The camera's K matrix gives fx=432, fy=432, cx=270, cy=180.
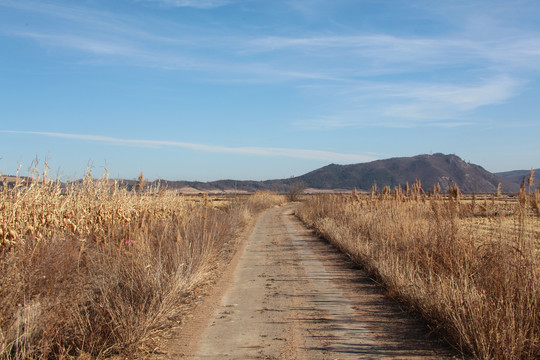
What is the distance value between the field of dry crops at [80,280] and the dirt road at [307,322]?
0.77 metres

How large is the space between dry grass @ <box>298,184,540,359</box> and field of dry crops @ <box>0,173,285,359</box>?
4.28 meters

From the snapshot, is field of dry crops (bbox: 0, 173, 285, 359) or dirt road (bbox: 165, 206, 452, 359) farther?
dirt road (bbox: 165, 206, 452, 359)

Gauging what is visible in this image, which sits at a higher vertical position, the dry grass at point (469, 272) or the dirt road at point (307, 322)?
the dry grass at point (469, 272)

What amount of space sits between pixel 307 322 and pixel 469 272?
3.29 metres

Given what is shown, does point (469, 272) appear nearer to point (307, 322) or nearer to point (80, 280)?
point (307, 322)

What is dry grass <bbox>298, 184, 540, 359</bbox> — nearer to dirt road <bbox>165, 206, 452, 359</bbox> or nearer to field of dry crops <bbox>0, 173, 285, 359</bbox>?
dirt road <bbox>165, 206, 452, 359</bbox>

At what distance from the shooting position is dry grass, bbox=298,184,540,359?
546 centimetres

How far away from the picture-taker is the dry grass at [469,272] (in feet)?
17.9

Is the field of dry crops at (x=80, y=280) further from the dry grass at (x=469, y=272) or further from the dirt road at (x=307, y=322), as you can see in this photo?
the dry grass at (x=469, y=272)

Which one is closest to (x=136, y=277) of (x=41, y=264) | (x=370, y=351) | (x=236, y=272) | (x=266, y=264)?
(x=41, y=264)

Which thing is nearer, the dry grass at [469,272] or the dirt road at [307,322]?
the dry grass at [469,272]

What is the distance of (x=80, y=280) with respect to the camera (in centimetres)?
802

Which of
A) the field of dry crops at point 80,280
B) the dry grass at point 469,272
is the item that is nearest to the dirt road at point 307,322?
the dry grass at point 469,272

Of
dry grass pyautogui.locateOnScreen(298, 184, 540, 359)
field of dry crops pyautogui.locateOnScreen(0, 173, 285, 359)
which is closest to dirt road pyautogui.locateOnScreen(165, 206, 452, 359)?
dry grass pyautogui.locateOnScreen(298, 184, 540, 359)
